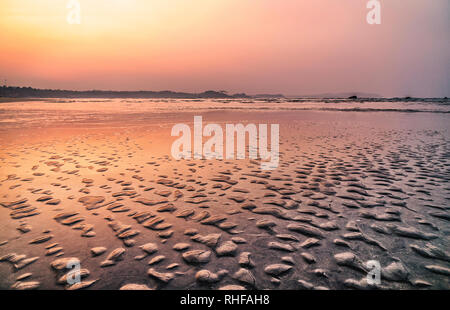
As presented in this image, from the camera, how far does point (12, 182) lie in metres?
5.93

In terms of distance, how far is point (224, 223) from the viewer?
13.3ft

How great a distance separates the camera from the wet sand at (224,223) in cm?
280

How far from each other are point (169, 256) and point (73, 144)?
1020 centimetres

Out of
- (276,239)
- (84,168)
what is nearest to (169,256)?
(276,239)

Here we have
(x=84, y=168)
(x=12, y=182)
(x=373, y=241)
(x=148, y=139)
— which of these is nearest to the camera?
(x=373, y=241)

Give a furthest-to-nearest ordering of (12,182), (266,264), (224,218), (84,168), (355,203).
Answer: (84,168) → (12,182) → (355,203) → (224,218) → (266,264)

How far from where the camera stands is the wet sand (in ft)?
9.19

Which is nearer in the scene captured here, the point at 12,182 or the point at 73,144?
Answer: the point at 12,182

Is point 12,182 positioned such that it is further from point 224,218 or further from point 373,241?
point 373,241
